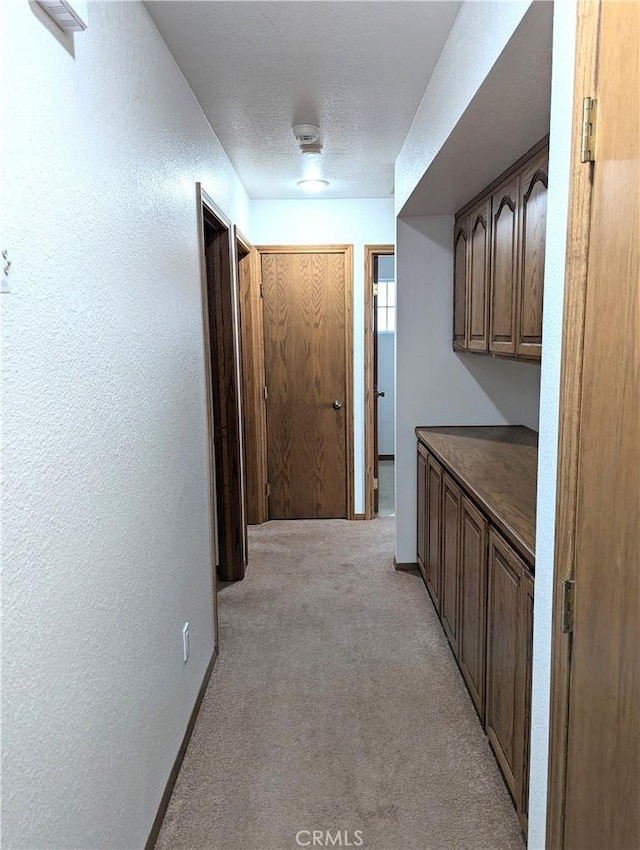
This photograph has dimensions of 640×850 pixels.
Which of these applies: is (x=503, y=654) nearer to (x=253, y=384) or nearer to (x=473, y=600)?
(x=473, y=600)

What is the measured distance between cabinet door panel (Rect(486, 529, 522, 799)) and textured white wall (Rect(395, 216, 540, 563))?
1.70 metres

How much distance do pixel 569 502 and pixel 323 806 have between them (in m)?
1.37

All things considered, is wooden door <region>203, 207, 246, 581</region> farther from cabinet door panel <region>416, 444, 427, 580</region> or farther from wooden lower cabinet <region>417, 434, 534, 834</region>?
wooden lower cabinet <region>417, 434, 534, 834</region>

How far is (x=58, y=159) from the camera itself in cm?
115

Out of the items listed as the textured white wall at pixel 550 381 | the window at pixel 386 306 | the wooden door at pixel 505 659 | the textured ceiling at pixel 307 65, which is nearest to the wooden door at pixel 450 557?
the wooden door at pixel 505 659

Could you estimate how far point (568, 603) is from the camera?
1114mm

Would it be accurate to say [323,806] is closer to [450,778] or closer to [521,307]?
[450,778]

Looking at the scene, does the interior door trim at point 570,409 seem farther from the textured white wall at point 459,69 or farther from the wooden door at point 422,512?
the wooden door at point 422,512

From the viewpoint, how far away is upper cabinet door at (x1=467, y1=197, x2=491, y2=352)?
285cm

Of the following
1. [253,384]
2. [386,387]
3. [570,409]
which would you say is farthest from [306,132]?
[386,387]

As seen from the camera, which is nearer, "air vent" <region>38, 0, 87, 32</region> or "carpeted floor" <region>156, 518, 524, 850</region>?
"air vent" <region>38, 0, 87, 32</region>

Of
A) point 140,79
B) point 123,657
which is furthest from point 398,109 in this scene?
point 123,657

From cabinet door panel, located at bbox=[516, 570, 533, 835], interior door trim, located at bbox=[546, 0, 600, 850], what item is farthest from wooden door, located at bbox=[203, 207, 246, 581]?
interior door trim, located at bbox=[546, 0, 600, 850]

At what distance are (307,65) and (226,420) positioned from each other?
1871mm
